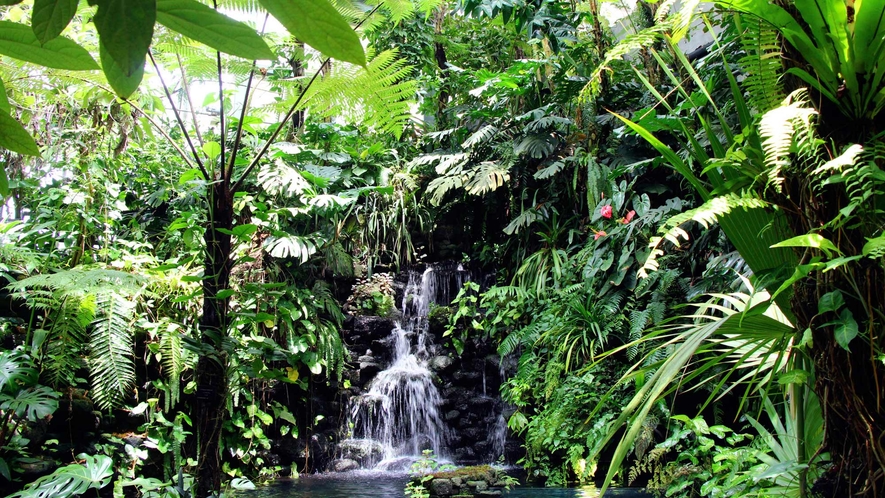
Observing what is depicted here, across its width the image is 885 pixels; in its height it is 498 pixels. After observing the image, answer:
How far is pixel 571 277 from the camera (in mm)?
5086

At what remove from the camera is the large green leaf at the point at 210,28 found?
31 centimetres

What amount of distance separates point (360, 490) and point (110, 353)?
6.34ft

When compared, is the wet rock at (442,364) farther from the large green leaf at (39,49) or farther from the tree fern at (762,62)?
the large green leaf at (39,49)

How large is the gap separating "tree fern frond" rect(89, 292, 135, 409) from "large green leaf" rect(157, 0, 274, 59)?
357cm

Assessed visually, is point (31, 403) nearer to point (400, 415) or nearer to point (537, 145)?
point (400, 415)

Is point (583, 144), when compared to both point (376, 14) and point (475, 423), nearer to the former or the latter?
point (475, 423)

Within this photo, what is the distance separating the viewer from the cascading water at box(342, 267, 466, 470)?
205 inches

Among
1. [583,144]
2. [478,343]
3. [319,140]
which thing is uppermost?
[319,140]

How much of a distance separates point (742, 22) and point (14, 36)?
1674mm

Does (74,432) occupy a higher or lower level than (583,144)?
lower

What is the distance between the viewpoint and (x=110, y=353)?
11.0 feet

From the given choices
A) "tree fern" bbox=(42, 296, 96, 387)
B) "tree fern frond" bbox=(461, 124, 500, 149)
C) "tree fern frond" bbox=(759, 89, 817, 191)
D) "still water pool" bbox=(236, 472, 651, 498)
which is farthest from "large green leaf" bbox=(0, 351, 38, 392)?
"tree fern frond" bbox=(461, 124, 500, 149)

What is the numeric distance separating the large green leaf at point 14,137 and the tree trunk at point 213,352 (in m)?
1.47

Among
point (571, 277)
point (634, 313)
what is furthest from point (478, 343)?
point (634, 313)
